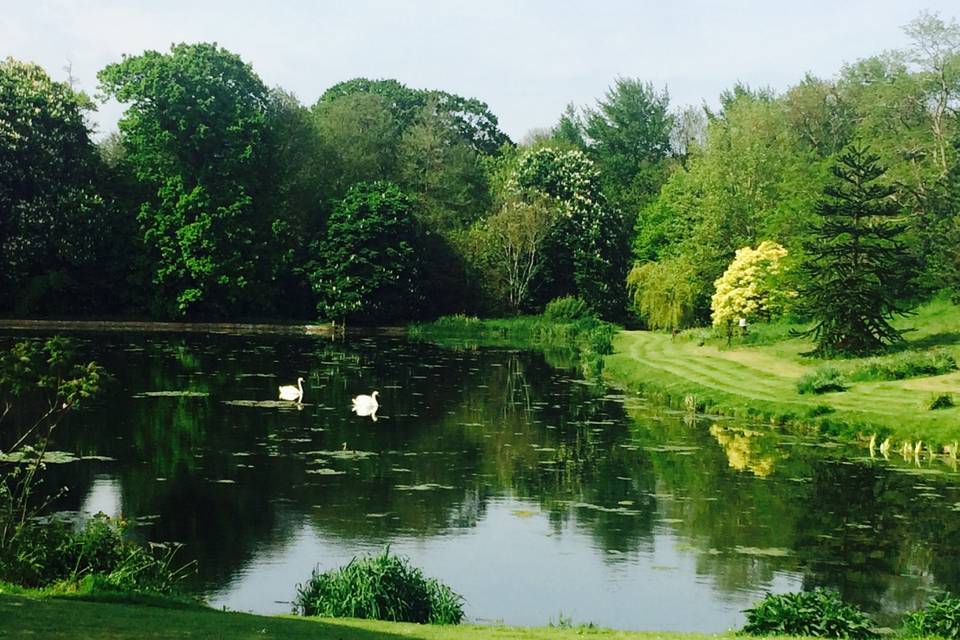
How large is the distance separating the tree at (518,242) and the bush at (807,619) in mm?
74037

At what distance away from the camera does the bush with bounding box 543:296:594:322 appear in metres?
86.3

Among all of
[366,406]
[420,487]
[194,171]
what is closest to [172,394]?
[366,406]

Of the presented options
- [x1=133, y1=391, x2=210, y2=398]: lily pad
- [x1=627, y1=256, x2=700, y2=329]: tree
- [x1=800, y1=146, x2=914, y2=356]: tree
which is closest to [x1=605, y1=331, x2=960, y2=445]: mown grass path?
[x1=800, y1=146, x2=914, y2=356]: tree

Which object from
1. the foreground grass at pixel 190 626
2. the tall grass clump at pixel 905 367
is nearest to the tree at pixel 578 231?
the tall grass clump at pixel 905 367

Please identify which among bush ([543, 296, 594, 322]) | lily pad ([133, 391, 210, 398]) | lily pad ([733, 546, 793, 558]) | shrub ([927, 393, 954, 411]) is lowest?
lily pad ([733, 546, 793, 558])

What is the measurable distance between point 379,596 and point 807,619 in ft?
19.4

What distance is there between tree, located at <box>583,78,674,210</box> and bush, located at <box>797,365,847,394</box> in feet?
245

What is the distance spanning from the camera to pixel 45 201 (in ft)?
255

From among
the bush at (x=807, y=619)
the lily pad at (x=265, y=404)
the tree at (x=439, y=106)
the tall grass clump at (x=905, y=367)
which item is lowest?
the bush at (x=807, y=619)

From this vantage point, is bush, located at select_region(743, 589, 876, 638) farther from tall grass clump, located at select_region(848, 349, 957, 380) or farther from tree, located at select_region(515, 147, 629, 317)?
tree, located at select_region(515, 147, 629, 317)

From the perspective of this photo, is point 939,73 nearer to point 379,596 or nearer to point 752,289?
point 752,289

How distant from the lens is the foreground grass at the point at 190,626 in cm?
1167

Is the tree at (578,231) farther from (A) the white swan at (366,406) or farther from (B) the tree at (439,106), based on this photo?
(A) the white swan at (366,406)

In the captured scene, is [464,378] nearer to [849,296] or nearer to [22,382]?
[849,296]
